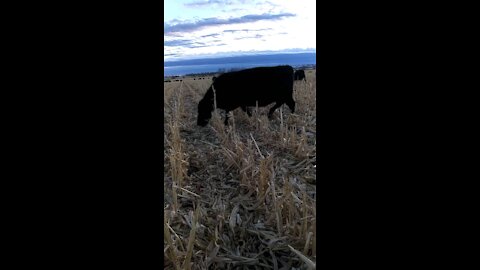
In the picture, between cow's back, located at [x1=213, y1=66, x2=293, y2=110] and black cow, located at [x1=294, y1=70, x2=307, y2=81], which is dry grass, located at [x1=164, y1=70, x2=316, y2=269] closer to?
cow's back, located at [x1=213, y1=66, x2=293, y2=110]

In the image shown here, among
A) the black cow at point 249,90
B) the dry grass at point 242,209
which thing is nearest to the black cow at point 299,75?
the black cow at point 249,90

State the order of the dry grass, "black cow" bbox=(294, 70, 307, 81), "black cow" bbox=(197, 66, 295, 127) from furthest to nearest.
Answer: "black cow" bbox=(294, 70, 307, 81) < "black cow" bbox=(197, 66, 295, 127) < the dry grass

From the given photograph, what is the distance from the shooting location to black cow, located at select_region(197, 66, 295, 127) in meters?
6.48

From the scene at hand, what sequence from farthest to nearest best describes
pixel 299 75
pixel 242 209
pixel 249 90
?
pixel 299 75 → pixel 249 90 → pixel 242 209

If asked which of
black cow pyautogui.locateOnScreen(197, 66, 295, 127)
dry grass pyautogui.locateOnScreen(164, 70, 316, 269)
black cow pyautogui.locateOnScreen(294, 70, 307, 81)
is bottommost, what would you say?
dry grass pyautogui.locateOnScreen(164, 70, 316, 269)

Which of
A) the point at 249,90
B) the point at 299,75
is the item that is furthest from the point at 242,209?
the point at 299,75

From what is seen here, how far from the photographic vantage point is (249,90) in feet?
21.4

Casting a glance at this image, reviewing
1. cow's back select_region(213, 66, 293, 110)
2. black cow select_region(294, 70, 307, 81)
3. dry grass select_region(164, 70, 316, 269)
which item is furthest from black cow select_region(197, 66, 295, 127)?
black cow select_region(294, 70, 307, 81)

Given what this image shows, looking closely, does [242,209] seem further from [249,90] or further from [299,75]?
[299,75]

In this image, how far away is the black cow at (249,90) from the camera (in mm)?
6484

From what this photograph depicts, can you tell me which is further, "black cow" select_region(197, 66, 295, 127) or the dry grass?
"black cow" select_region(197, 66, 295, 127)
